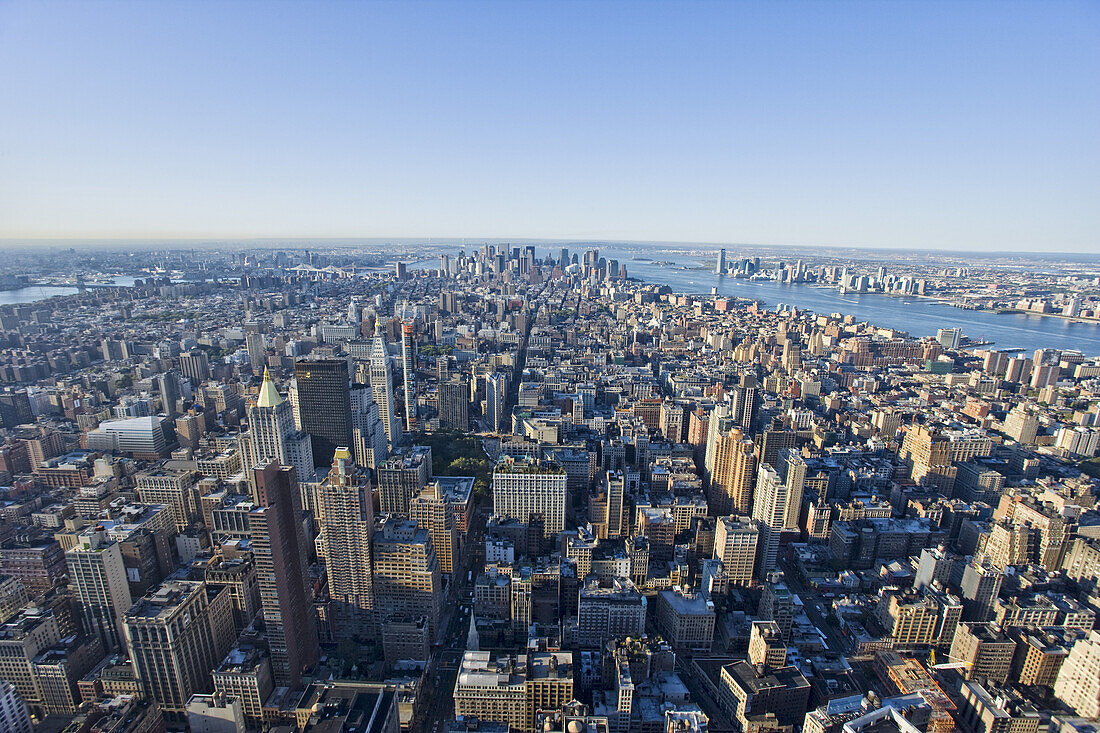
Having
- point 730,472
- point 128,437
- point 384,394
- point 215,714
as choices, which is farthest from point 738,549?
point 128,437

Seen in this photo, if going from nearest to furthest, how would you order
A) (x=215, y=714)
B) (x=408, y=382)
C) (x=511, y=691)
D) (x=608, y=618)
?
(x=215, y=714), (x=511, y=691), (x=608, y=618), (x=408, y=382)

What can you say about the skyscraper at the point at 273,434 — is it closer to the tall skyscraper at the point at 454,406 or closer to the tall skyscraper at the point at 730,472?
the tall skyscraper at the point at 454,406

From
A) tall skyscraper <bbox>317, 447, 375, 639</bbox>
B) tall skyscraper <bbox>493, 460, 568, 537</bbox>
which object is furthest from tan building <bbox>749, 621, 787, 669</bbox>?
tall skyscraper <bbox>317, 447, 375, 639</bbox>

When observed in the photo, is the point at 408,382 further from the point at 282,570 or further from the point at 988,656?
the point at 988,656

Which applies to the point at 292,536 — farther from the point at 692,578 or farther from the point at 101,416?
the point at 101,416

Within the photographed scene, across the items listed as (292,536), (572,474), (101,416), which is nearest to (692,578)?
(572,474)

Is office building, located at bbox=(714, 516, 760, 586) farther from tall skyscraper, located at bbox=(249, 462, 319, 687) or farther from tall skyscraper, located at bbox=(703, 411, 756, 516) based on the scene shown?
tall skyscraper, located at bbox=(249, 462, 319, 687)
